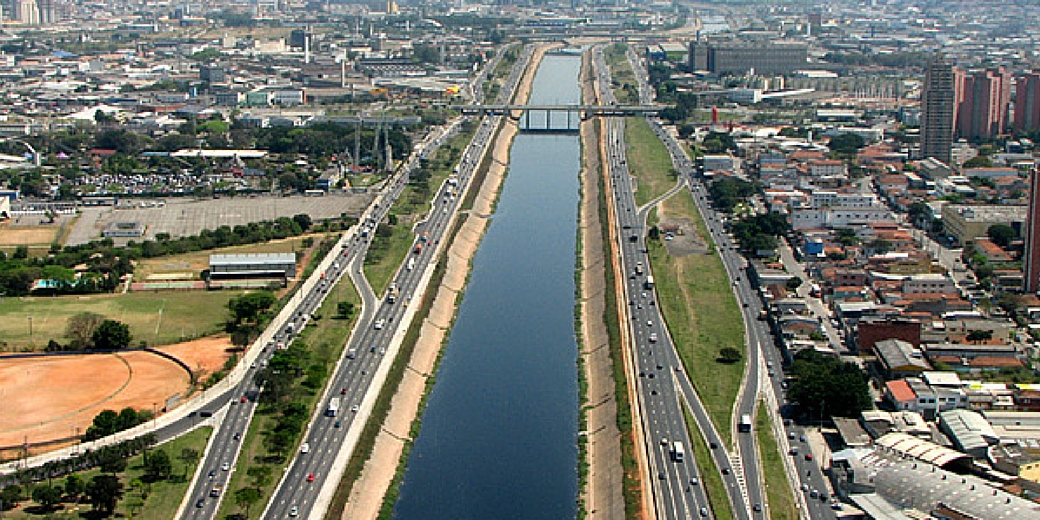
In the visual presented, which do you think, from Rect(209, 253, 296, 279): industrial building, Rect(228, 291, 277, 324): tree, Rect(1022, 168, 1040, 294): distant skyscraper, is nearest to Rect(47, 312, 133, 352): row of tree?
Rect(228, 291, 277, 324): tree

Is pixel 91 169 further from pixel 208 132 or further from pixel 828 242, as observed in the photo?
pixel 828 242

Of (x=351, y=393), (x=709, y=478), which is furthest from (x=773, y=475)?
(x=351, y=393)

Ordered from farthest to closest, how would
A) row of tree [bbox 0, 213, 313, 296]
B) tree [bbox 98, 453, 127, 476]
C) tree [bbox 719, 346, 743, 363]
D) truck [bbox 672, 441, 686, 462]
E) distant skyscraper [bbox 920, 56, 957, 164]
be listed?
distant skyscraper [bbox 920, 56, 957, 164]
row of tree [bbox 0, 213, 313, 296]
tree [bbox 719, 346, 743, 363]
truck [bbox 672, 441, 686, 462]
tree [bbox 98, 453, 127, 476]

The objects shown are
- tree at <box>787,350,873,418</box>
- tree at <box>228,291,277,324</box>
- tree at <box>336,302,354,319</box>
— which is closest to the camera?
tree at <box>787,350,873,418</box>

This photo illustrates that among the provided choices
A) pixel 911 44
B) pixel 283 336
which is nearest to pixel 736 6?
pixel 911 44

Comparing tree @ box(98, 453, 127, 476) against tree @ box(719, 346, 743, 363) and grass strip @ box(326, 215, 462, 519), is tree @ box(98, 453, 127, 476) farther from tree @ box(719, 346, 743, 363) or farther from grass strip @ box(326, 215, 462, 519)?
tree @ box(719, 346, 743, 363)

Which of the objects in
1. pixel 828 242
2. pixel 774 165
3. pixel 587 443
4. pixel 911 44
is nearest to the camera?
pixel 587 443
